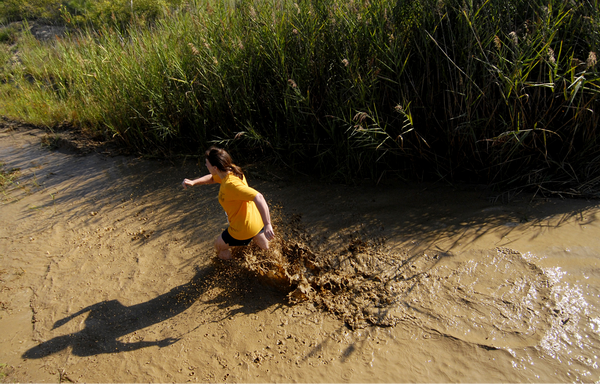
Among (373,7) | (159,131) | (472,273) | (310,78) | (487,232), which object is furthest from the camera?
(159,131)

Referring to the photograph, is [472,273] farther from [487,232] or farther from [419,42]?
[419,42]

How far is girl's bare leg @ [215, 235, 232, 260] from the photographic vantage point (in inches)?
115

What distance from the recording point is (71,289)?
3.02 meters

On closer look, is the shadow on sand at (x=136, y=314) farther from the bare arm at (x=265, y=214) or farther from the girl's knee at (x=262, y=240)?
the bare arm at (x=265, y=214)

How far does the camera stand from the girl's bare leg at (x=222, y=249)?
291 cm

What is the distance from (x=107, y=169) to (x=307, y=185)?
264 centimetres

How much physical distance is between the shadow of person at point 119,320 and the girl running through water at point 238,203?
0.50m

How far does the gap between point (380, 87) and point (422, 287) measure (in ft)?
6.03

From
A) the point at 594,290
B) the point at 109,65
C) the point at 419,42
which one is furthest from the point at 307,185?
the point at 109,65

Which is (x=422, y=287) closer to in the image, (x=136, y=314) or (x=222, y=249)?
(x=222, y=249)

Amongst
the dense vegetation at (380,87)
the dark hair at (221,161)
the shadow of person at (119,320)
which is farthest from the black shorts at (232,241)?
the dense vegetation at (380,87)

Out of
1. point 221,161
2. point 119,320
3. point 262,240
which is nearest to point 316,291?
point 262,240

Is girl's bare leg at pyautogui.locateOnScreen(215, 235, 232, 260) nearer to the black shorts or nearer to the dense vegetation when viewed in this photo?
the black shorts

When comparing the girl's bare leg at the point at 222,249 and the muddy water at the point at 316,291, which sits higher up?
the girl's bare leg at the point at 222,249
